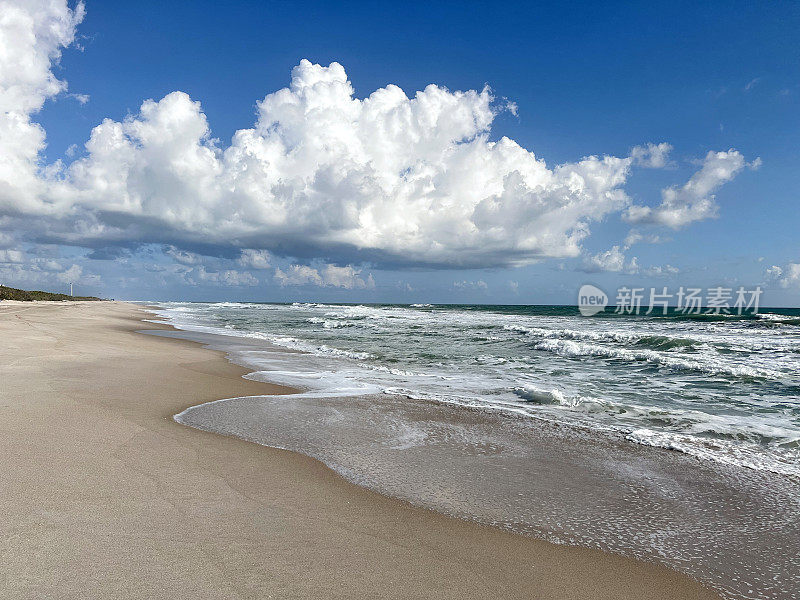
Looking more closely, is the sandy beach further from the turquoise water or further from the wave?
the wave

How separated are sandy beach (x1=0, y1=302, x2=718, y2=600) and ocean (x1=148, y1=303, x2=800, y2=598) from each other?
15.2 inches

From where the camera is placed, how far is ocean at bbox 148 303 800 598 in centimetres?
372

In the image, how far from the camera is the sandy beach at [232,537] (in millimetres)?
2742

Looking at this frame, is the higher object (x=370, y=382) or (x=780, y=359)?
(x=780, y=359)

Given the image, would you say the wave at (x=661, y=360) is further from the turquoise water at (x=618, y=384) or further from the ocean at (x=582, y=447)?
the ocean at (x=582, y=447)

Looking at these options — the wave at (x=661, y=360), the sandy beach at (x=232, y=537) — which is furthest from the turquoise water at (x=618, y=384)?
the sandy beach at (x=232, y=537)

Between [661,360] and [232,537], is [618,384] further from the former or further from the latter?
[232,537]

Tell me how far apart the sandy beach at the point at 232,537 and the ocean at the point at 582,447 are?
15.2 inches

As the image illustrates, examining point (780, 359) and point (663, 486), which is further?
point (780, 359)

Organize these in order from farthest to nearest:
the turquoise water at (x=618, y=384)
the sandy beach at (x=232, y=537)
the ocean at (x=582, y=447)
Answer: the turquoise water at (x=618, y=384)
the ocean at (x=582, y=447)
the sandy beach at (x=232, y=537)

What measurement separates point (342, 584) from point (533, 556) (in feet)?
4.66

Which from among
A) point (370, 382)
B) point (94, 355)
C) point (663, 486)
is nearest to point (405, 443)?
point (663, 486)

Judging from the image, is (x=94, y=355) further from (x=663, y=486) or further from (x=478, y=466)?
(x=663, y=486)

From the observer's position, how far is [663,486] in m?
4.75
